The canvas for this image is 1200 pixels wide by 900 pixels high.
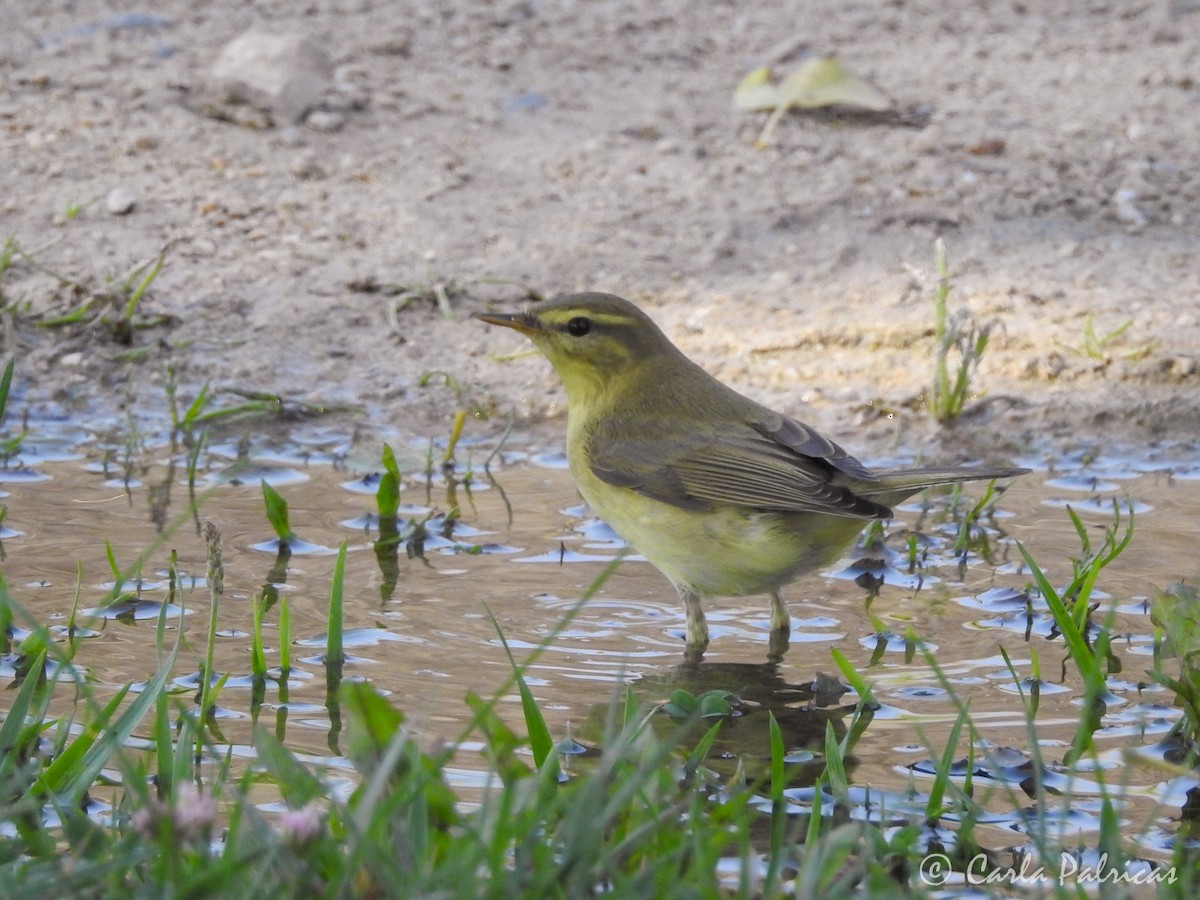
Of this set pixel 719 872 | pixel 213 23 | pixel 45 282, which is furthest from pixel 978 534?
pixel 213 23

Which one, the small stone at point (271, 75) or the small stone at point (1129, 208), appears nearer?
the small stone at point (1129, 208)

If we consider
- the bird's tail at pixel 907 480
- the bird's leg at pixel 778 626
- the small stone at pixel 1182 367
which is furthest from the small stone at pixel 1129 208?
the bird's leg at pixel 778 626

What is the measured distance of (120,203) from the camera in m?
9.11

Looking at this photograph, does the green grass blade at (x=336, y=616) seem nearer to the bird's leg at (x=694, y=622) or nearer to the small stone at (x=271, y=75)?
the bird's leg at (x=694, y=622)

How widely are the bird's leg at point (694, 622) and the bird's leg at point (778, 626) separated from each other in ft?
0.73

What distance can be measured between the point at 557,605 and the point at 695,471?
0.69 metres

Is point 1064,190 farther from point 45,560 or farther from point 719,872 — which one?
point 719,872

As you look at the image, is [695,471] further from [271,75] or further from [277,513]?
[271,75]

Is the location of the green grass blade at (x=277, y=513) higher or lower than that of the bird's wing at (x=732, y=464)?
lower

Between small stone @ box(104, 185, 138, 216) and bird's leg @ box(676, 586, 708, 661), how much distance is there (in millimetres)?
4605

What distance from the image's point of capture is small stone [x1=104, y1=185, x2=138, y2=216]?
9.11 m

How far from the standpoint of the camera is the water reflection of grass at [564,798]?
9.80 ft

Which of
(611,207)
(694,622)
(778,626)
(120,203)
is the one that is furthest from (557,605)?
(120,203)

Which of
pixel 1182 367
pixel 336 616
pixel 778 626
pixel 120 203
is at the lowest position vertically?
pixel 778 626
